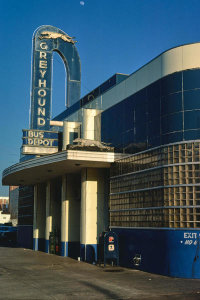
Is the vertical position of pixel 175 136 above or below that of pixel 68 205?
above

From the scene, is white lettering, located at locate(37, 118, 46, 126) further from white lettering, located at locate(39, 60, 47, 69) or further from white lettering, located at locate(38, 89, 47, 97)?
white lettering, located at locate(39, 60, 47, 69)

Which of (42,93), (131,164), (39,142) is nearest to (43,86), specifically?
(42,93)

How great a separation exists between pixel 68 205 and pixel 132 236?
8852 mm

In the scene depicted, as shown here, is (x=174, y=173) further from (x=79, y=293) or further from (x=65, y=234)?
(x=65, y=234)

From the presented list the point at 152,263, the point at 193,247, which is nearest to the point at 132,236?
the point at 152,263

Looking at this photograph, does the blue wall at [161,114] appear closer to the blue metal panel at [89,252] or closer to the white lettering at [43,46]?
the blue metal panel at [89,252]

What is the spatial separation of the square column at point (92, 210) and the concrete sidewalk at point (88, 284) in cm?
323

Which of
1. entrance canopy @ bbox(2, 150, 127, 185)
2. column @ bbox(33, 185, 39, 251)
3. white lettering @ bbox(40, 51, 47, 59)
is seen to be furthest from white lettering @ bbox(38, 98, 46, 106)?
column @ bbox(33, 185, 39, 251)

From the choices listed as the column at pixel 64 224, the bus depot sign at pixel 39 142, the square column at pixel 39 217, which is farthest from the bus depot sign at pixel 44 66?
the column at pixel 64 224

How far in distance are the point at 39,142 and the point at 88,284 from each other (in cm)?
1861

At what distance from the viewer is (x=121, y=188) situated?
26.3 meters

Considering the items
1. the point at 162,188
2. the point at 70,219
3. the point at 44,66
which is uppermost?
the point at 44,66

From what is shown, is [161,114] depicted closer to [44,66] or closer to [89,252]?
[89,252]

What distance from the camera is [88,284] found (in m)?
18.2
